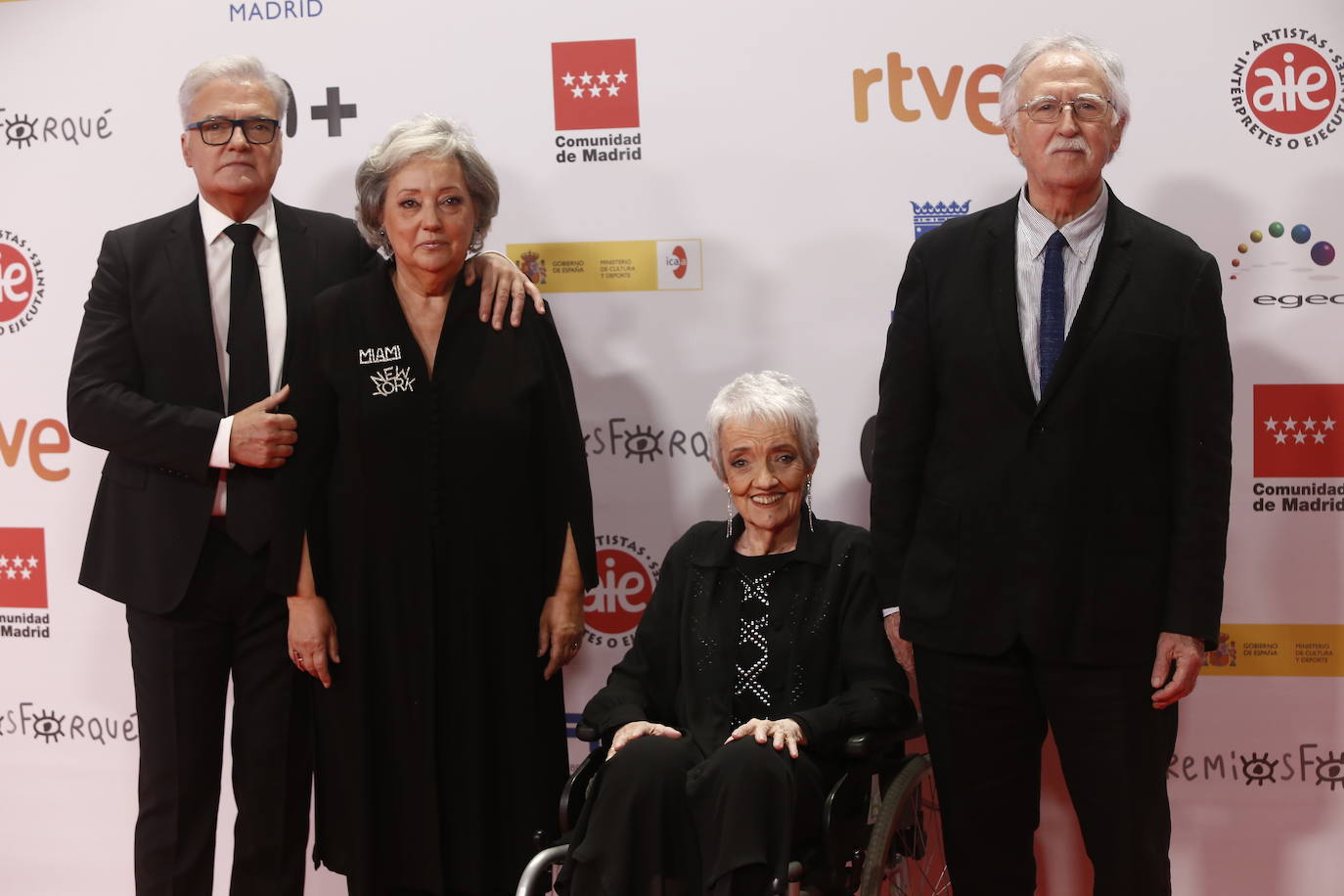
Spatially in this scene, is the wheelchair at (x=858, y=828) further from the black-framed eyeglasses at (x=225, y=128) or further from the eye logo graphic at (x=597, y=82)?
the eye logo graphic at (x=597, y=82)

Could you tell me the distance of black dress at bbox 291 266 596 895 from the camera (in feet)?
8.81

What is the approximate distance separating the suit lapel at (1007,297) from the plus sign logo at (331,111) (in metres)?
1.83

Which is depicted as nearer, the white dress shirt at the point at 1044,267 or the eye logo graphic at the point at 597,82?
the white dress shirt at the point at 1044,267

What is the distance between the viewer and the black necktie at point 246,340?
288 centimetres

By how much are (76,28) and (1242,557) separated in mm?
3399

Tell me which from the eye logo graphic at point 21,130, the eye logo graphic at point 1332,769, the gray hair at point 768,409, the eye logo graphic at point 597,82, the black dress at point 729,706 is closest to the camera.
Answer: the black dress at point 729,706

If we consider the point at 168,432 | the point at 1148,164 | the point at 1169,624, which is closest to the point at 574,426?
the point at 168,432

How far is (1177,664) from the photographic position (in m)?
2.39

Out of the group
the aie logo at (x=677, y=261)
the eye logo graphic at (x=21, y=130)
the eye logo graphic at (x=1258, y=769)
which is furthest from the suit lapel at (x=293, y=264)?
the eye logo graphic at (x=1258, y=769)

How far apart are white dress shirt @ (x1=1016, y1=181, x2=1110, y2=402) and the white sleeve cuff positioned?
5.44 feet

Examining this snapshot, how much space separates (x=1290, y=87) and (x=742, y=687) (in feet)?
6.46

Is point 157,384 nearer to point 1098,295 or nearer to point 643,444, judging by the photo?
point 643,444

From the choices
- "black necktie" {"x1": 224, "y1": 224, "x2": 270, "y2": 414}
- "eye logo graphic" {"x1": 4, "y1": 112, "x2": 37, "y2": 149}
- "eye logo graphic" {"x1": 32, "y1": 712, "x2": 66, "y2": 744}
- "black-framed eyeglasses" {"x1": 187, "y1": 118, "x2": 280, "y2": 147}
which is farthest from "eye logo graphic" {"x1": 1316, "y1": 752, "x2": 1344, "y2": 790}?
"eye logo graphic" {"x1": 4, "y1": 112, "x2": 37, "y2": 149}

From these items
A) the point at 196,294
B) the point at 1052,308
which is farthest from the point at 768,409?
the point at 196,294
